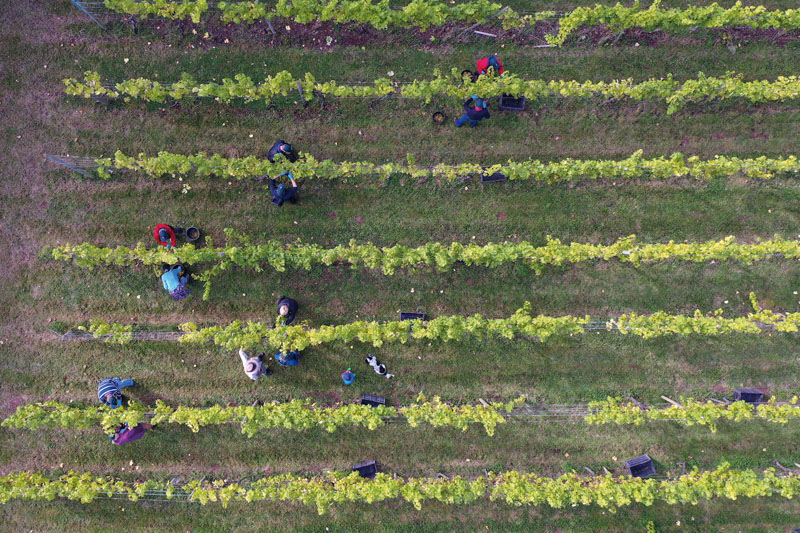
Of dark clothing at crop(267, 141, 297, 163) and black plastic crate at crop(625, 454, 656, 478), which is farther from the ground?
dark clothing at crop(267, 141, 297, 163)

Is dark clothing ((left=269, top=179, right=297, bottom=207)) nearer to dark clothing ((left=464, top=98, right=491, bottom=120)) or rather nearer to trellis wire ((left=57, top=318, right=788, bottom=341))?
trellis wire ((left=57, top=318, right=788, bottom=341))

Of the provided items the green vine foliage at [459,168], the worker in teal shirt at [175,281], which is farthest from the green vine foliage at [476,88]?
the worker in teal shirt at [175,281]

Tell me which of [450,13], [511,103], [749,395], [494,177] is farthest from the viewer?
[511,103]

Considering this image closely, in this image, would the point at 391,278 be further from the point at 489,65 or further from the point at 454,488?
the point at 489,65

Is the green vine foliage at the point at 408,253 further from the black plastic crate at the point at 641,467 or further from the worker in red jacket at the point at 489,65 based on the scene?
the black plastic crate at the point at 641,467

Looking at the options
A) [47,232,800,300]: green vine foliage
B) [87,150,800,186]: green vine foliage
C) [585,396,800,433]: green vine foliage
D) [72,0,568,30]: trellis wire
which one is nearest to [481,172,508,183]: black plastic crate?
[87,150,800,186]: green vine foliage

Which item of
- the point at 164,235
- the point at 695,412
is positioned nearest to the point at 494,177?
the point at 695,412
